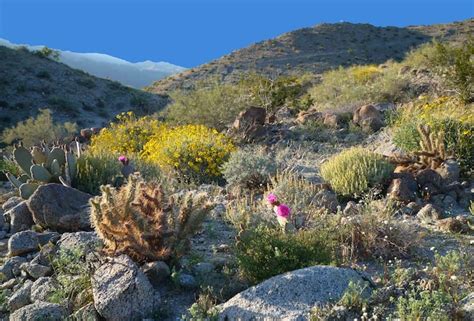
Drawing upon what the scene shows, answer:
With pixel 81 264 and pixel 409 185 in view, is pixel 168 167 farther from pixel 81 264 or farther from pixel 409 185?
pixel 81 264

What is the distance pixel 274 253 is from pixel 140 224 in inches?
45.7

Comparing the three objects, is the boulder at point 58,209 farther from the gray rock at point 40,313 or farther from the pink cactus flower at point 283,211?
the pink cactus flower at point 283,211

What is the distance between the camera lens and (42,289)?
446 cm

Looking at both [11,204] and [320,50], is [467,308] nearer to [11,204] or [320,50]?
[11,204]

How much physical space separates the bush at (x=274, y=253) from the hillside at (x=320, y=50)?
37.4 meters

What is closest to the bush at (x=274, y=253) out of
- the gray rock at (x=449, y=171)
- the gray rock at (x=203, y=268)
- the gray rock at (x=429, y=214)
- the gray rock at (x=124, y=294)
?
the gray rock at (x=203, y=268)

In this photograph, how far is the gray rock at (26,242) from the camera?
17.7ft

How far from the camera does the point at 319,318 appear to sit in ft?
11.6

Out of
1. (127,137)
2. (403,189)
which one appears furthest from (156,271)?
(127,137)

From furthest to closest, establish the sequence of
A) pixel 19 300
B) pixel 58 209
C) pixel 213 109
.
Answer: pixel 213 109 → pixel 58 209 → pixel 19 300

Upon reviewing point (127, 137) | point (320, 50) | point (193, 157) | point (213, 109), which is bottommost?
point (193, 157)

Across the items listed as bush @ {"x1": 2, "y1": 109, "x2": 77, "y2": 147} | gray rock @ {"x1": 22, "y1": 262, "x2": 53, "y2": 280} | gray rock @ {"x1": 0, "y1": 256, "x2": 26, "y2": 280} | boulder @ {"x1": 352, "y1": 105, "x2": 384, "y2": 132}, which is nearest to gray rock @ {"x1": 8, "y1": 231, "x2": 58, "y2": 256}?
gray rock @ {"x1": 0, "y1": 256, "x2": 26, "y2": 280}

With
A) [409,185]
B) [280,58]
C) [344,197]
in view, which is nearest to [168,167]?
[344,197]

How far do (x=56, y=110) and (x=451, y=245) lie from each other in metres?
26.5
